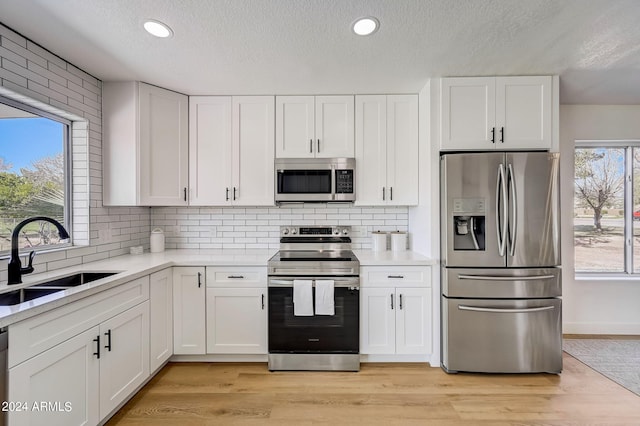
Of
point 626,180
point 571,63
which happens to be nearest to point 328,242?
point 571,63

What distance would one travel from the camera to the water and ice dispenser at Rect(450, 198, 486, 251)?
2.39 metres

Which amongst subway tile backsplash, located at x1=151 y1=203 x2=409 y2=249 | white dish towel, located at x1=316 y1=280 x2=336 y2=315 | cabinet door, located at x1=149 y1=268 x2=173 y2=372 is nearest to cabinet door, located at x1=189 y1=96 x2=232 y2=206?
subway tile backsplash, located at x1=151 y1=203 x2=409 y2=249

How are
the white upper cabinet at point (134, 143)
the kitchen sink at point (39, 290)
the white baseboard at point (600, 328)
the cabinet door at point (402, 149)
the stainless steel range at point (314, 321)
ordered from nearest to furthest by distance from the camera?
the kitchen sink at point (39, 290), the stainless steel range at point (314, 321), the white upper cabinet at point (134, 143), the cabinet door at point (402, 149), the white baseboard at point (600, 328)

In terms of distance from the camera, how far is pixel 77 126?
8.04 ft

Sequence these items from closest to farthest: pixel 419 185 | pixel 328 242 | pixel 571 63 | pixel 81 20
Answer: pixel 81 20, pixel 571 63, pixel 419 185, pixel 328 242

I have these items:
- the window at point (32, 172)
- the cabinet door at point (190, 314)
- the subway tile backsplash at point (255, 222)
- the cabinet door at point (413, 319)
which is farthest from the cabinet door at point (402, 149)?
the window at point (32, 172)

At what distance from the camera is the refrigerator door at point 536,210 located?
7.75ft

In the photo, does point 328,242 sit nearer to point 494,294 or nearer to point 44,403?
point 494,294

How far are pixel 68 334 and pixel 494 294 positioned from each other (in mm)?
2759

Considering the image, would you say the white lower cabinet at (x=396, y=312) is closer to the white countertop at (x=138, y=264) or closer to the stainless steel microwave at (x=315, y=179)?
the white countertop at (x=138, y=264)

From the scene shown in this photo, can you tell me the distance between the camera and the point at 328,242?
124 inches

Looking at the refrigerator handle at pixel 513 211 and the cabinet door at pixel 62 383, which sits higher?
the refrigerator handle at pixel 513 211

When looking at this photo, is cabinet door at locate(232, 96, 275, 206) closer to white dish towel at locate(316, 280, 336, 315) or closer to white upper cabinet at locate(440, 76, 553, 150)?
white dish towel at locate(316, 280, 336, 315)

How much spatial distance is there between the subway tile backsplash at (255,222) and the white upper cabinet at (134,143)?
0.54 metres
